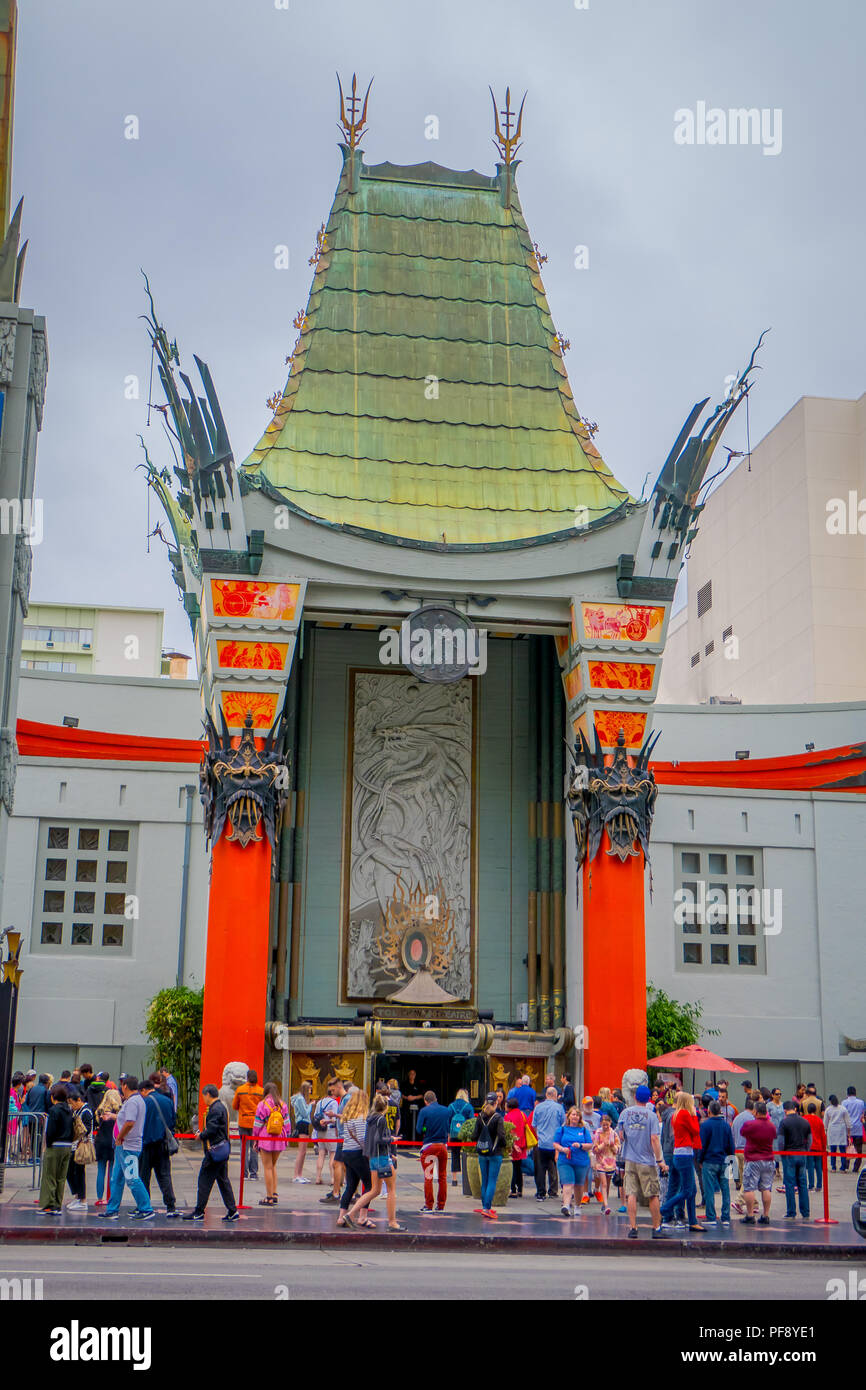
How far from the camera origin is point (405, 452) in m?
36.6

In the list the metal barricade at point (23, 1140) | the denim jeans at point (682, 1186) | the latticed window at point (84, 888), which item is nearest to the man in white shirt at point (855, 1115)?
the denim jeans at point (682, 1186)

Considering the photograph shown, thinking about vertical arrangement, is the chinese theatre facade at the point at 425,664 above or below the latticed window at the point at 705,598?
below

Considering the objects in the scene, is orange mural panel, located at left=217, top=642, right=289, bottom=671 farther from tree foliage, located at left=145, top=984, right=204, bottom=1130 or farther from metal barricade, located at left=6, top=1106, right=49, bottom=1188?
metal barricade, located at left=6, top=1106, right=49, bottom=1188

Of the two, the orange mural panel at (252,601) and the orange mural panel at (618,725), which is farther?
the orange mural panel at (618,725)

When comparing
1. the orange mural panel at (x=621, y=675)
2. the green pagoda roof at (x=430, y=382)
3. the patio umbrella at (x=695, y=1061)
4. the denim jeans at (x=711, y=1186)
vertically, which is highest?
the green pagoda roof at (x=430, y=382)

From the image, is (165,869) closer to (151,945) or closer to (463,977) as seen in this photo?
(151,945)

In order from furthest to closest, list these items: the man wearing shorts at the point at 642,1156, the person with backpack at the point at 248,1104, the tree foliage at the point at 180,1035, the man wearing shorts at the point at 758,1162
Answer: the tree foliage at the point at 180,1035, the person with backpack at the point at 248,1104, the man wearing shorts at the point at 758,1162, the man wearing shorts at the point at 642,1156

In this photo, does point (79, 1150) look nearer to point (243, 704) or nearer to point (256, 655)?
point (243, 704)

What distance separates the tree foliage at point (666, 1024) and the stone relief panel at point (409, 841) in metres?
4.27

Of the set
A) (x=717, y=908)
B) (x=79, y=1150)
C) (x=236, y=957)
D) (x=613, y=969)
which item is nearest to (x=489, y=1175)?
(x=79, y=1150)

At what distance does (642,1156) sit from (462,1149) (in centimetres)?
632

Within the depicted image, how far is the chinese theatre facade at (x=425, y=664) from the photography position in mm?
33188

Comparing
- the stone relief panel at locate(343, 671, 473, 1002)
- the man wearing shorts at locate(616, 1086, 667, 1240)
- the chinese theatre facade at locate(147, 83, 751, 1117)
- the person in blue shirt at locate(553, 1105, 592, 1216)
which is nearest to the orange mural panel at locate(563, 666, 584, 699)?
the chinese theatre facade at locate(147, 83, 751, 1117)

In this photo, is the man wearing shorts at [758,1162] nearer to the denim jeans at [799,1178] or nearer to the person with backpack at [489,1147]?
the denim jeans at [799,1178]
